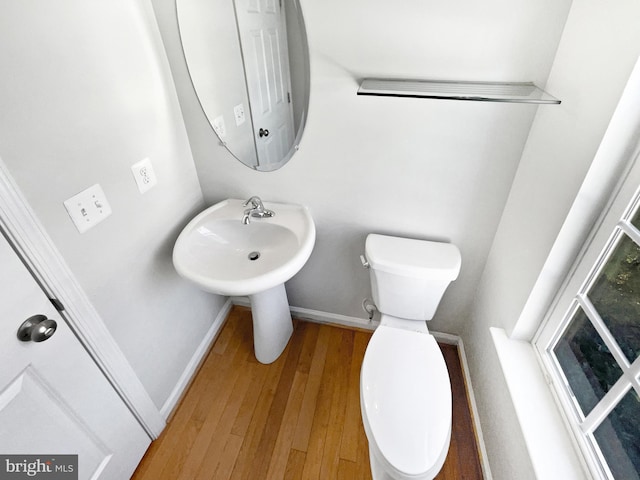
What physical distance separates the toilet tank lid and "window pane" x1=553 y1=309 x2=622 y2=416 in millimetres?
390

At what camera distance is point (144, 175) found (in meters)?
1.16

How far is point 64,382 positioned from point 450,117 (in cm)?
149

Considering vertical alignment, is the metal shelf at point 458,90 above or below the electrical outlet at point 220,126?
above

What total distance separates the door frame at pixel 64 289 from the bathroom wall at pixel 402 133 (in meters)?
0.72

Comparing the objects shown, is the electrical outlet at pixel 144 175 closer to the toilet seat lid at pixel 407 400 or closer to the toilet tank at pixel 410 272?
the toilet tank at pixel 410 272

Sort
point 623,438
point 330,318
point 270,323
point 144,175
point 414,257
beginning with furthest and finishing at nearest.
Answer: point 330,318, point 270,323, point 414,257, point 144,175, point 623,438

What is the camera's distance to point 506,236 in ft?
3.94

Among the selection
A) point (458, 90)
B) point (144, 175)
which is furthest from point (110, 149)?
point (458, 90)

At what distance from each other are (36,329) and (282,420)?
104 centimetres

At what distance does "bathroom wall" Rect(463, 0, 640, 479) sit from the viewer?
735 millimetres

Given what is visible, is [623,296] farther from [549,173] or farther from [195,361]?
[195,361]

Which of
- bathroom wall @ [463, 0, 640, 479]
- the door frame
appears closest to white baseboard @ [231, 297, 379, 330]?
bathroom wall @ [463, 0, 640, 479]

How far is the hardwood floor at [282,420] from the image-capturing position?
4.28 feet

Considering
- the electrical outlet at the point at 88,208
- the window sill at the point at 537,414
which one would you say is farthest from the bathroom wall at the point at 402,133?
the electrical outlet at the point at 88,208
